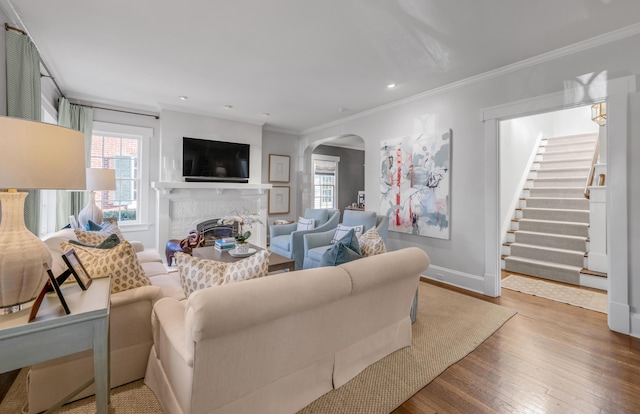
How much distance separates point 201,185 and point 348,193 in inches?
181

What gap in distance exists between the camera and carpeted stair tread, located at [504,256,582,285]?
387 cm

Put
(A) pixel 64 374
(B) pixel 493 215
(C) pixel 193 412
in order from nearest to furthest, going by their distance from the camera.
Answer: (C) pixel 193 412, (A) pixel 64 374, (B) pixel 493 215

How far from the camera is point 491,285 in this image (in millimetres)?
3404

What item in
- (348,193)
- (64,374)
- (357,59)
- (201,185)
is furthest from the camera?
(348,193)

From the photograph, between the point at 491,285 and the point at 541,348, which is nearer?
the point at 541,348

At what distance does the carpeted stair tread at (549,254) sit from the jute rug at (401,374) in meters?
1.89

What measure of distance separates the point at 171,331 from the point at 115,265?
0.65m

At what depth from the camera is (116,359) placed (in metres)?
1.77

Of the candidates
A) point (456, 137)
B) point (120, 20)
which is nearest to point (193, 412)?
point (120, 20)

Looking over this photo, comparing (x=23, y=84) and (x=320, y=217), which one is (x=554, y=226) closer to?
(x=320, y=217)

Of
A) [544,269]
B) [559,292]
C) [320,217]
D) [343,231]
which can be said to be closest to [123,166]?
[320,217]

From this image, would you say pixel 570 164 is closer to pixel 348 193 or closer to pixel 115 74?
pixel 348 193

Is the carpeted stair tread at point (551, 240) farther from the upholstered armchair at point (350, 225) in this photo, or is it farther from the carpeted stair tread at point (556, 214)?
the upholstered armchair at point (350, 225)

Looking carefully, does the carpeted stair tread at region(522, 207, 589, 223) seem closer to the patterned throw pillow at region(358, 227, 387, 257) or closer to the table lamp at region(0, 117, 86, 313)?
the patterned throw pillow at region(358, 227, 387, 257)
